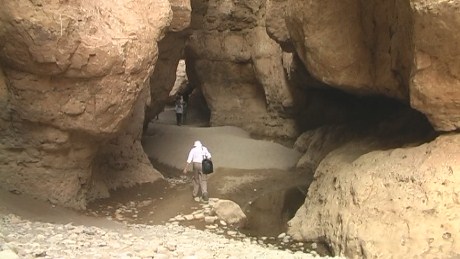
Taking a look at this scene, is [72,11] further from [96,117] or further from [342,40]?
[342,40]

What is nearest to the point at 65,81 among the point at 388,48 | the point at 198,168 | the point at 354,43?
the point at 198,168

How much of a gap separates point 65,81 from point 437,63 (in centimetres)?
602

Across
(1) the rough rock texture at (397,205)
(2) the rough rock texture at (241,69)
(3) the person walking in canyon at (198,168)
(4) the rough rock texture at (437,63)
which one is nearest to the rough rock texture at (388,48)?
(4) the rough rock texture at (437,63)

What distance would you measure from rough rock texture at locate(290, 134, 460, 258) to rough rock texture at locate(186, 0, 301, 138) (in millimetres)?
9282

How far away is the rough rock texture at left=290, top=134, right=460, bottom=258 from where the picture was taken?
774cm

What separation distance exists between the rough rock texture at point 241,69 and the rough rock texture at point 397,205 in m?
9.28

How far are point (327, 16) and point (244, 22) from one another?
946 cm

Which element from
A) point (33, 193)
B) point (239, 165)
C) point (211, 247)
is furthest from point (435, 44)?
point (239, 165)

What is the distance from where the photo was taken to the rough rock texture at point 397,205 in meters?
7.74

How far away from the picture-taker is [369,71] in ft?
35.6

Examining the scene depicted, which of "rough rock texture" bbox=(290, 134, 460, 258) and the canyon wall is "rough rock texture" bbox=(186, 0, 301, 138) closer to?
the canyon wall

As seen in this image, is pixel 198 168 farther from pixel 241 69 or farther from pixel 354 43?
pixel 241 69

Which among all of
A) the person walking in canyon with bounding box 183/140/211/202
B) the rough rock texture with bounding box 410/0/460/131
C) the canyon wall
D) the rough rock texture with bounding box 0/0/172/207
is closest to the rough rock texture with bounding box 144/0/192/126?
the person walking in canyon with bounding box 183/140/211/202

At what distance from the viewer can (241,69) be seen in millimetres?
20453
